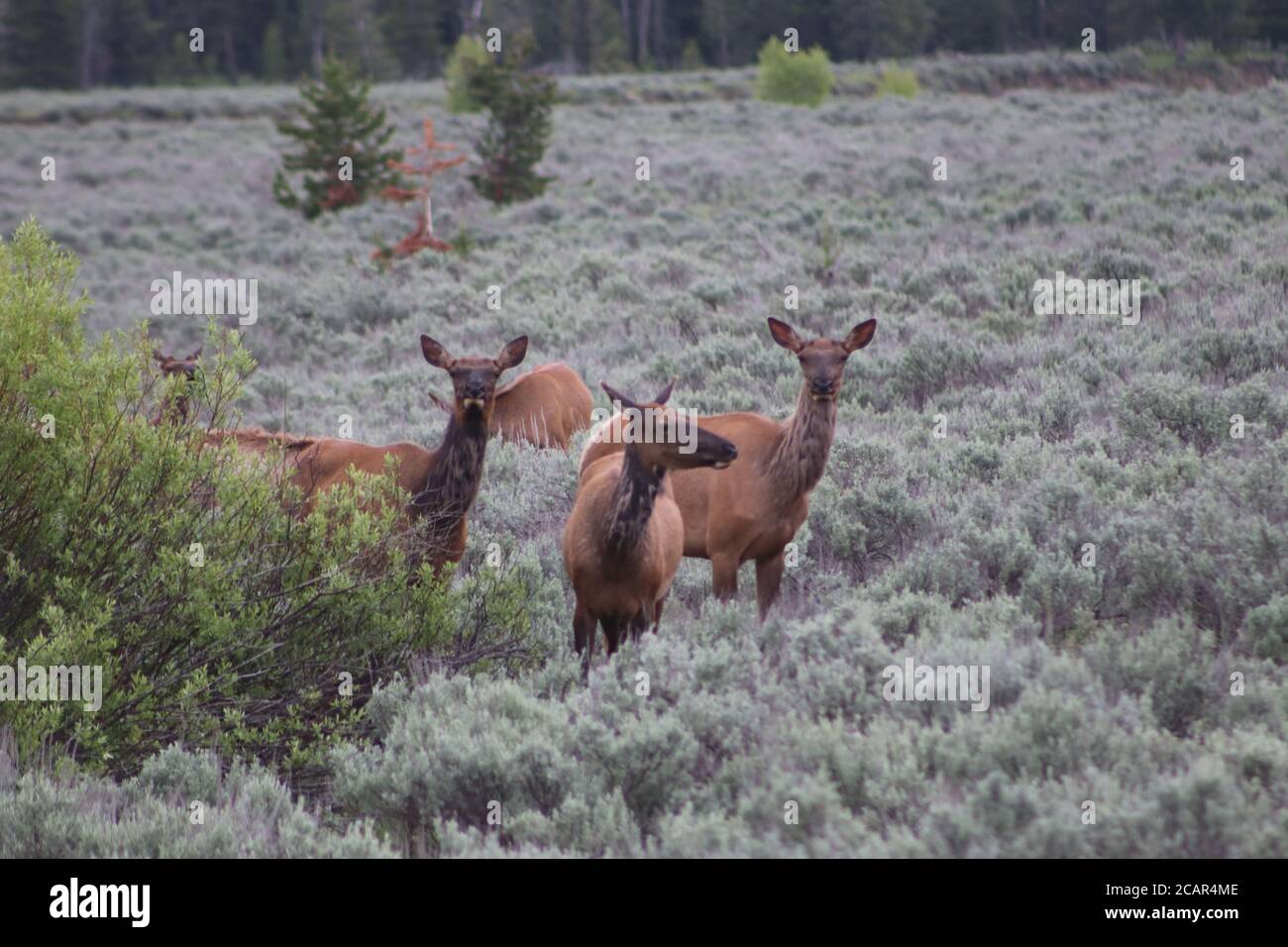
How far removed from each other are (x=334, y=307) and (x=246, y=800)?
15.8 meters

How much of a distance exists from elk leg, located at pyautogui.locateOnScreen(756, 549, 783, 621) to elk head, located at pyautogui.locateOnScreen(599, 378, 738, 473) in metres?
1.09

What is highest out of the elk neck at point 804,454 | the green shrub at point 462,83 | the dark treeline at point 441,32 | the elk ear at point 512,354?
the dark treeline at point 441,32

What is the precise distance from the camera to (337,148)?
26031 millimetres

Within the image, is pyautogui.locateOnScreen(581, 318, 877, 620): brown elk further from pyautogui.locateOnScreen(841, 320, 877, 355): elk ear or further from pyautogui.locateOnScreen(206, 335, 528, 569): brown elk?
pyautogui.locateOnScreen(206, 335, 528, 569): brown elk

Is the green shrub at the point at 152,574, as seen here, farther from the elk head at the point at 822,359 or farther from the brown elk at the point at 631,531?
the elk head at the point at 822,359

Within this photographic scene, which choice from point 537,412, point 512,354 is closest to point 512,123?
point 537,412

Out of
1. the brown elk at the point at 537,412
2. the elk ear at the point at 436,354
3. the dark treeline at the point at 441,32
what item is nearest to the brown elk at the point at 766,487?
the elk ear at the point at 436,354

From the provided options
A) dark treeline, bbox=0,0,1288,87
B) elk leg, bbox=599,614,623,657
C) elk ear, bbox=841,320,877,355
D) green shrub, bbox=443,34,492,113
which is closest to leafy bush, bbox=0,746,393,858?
elk leg, bbox=599,614,623,657

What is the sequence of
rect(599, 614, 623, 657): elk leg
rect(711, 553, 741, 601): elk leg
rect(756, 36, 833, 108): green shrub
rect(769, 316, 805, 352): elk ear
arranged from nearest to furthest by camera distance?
rect(599, 614, 623, 657): elk leg
rect(711, 553, 741, 601): elk leg
rect(769, 316, 805, 352): elk ear
rect(756, 36, 833, 108): green shrub

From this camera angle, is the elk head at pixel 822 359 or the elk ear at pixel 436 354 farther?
the elk ear at pixel 436 354

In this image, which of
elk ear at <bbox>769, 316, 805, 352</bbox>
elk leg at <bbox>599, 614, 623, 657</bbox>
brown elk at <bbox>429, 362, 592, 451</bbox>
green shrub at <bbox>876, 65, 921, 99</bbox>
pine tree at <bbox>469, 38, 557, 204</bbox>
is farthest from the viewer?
green shrub at <bbox>876, 65, 921, 99</bbox>

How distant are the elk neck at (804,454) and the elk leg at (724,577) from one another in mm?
486

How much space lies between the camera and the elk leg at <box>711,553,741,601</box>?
7.34 meters

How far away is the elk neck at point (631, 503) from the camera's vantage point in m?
6.54
